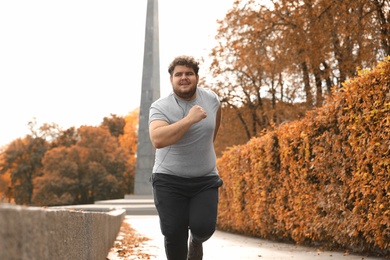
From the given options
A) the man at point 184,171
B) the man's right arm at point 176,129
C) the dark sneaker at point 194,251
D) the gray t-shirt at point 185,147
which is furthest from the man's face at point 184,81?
Answer: the dark sneaker at point 194,251

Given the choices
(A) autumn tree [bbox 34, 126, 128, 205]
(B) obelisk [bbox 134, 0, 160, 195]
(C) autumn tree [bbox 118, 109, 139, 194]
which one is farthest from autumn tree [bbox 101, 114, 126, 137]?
(B) obelisk [bbox 134, 0, 160, 195]

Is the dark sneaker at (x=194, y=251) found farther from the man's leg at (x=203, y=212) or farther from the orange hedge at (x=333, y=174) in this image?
the orange hedge at (x=333, y=174)

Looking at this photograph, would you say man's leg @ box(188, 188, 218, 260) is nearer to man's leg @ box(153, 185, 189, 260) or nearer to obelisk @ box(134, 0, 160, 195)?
man's leg @ box(153, 185, 189, 260)

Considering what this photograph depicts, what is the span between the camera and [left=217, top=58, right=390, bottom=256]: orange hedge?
7.95 meters

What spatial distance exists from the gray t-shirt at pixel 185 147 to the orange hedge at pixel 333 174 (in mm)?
3297

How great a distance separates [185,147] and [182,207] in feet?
1.57

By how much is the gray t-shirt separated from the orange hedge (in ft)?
10.8

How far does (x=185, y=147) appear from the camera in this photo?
509cm

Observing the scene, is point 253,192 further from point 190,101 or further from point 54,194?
point 54,194

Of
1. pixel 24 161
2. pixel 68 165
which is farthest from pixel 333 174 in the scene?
pixel 24 161

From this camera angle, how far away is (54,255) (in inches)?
113

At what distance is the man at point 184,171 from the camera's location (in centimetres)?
502

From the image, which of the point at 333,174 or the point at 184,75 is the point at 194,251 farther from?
the point at 333,174

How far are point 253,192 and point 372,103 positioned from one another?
636 centimetres
